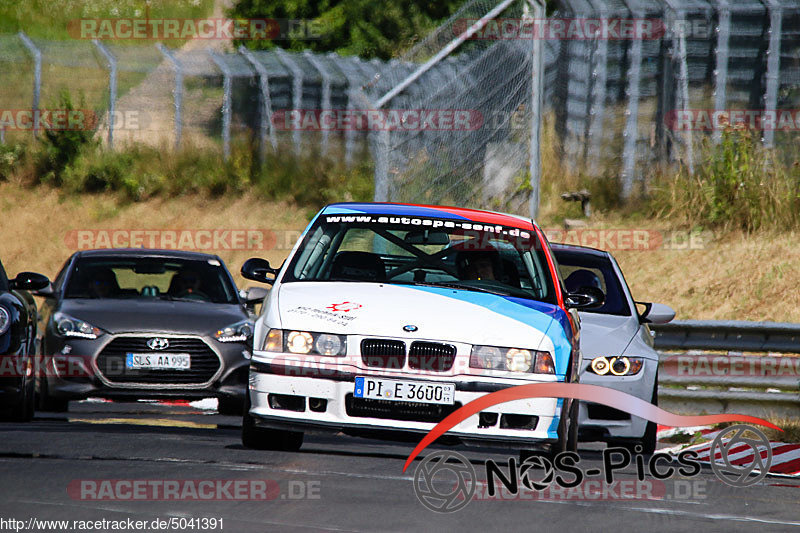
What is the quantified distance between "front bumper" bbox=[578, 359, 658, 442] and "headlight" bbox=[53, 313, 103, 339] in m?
4.07

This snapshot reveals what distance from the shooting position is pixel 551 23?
2475cm

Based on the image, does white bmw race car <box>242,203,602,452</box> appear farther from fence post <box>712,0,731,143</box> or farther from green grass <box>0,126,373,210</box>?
green grass <box>0,126,373,210</box>

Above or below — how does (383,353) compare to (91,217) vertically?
above

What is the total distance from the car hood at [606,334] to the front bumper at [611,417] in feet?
0.62

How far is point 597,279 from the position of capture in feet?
39.6

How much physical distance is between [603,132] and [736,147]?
2279 millimetres

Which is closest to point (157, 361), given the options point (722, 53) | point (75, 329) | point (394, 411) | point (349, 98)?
point (75, 329)

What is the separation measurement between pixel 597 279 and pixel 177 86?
20777 millimetres

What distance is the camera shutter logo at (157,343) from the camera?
39.5ft

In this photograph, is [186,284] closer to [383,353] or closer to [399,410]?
[383,353]

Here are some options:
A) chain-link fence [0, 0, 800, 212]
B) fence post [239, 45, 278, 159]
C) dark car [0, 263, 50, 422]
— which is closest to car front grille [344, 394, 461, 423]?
dark car [0, 263, 50, 422]

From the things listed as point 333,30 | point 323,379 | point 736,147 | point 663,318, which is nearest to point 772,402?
point 663,318

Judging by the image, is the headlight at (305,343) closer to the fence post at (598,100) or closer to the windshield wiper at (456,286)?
the windshield wiper at (456,286)

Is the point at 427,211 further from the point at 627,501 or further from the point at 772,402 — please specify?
the point at 772,402
